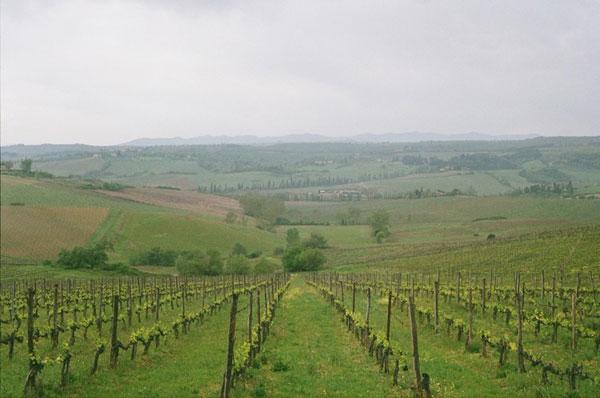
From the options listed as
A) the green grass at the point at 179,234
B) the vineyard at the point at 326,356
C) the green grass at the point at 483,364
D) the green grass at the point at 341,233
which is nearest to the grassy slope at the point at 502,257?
the green grass at the point at 341,233

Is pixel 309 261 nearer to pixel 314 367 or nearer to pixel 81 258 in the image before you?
pixel 81 258

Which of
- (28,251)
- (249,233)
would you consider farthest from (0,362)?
(249,233)

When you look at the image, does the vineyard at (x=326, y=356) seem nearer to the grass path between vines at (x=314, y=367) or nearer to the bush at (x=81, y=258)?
the grass path between vines at (x=314, y=367)

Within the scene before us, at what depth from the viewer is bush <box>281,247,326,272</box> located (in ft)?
273

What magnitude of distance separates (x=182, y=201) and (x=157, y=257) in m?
49.2

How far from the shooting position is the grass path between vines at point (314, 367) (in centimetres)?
1465

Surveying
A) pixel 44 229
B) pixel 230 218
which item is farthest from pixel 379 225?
pixel 44 229

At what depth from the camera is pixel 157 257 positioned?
91438 millimetres

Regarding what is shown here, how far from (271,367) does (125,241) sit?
83.7 meters

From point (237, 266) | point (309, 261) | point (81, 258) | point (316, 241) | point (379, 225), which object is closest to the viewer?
point (81, 258)

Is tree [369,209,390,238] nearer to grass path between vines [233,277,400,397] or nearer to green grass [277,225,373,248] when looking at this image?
green grass [277,225,373,248]

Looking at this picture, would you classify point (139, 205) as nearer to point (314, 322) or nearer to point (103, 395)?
point (314, 322)

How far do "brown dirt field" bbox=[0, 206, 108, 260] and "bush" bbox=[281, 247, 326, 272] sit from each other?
33.2m

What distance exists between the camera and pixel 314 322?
28.8 metres
